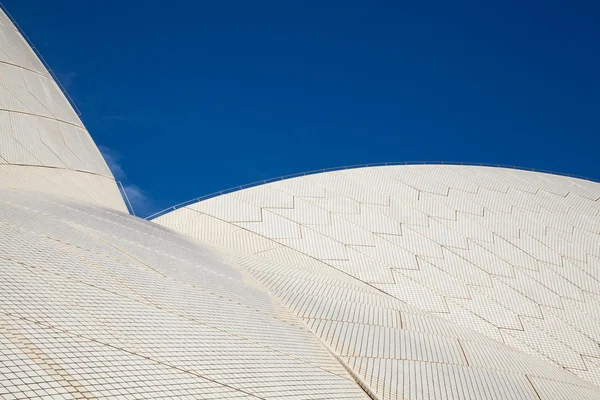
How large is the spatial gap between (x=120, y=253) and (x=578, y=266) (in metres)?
17.0

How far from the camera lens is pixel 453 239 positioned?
65.6 feet

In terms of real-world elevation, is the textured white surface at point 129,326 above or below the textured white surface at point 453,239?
below

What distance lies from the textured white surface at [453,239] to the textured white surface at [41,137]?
3.67 metres

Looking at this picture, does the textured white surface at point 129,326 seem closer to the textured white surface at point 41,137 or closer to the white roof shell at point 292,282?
the white roof shell at point 292,282

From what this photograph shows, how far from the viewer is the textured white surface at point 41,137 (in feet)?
51.6

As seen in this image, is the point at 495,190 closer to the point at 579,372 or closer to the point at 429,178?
the point at 429,178

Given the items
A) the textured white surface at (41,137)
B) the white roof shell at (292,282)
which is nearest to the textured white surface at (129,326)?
the white roof shell at (292,282)

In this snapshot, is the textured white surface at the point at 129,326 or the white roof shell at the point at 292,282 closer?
the textured white surface at the point at 129,326

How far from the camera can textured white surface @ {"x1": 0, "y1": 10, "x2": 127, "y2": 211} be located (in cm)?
1572

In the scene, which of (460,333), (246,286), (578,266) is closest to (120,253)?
(246,286)

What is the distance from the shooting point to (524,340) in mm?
15117

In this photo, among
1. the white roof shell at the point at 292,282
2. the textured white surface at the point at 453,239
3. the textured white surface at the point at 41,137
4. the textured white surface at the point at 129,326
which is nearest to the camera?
the textured white surface at the point at 129,326

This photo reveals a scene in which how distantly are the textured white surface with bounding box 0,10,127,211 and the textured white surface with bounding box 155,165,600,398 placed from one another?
12.1ft

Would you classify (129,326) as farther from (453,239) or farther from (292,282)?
(453,239)
